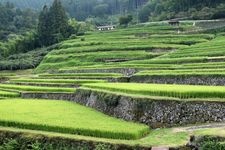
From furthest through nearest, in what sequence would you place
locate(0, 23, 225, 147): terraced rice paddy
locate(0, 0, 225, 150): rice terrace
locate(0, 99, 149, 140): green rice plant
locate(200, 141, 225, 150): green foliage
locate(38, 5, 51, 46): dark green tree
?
locate(38, 5, 51, 46): dark green tree, locate(0, 23, 225, 147): terraced rice paddy, locate(0, 99, 149, 140): green rice plant, locate(0, 0, 225, 150): rice terrace, locate(200, 141, 225, 150): green foliage

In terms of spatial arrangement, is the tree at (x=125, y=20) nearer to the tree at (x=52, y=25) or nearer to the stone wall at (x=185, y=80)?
the tree at (x=52, y=25)

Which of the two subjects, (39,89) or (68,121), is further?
(39,89)

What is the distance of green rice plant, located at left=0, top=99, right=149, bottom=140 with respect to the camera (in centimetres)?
A: 1977

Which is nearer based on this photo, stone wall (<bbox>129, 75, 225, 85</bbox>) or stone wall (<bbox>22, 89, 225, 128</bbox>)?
stone wall (<bbox>22, 89, 225, 128</bbox>)

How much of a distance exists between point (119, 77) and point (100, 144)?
16.5 m

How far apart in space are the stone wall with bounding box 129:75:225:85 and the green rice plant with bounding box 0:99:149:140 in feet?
16.8

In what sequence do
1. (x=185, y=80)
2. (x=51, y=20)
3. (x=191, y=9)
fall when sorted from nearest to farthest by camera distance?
(x=185, y=80) → (x=191, y=9) → (x=51, y=20)

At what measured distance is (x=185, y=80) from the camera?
94.3ft

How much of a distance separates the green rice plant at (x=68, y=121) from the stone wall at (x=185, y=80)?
512 centimetres

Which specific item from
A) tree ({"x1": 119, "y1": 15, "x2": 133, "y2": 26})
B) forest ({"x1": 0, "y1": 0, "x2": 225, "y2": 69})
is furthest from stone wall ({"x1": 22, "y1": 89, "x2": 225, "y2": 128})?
tree ({"x1": 119, "y1": 15, "x2": 133, "y2": 26})

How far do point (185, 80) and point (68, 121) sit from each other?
902 centimetres

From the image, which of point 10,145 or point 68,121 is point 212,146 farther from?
point 10,145

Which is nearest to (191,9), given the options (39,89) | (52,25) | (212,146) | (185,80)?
(52,25)

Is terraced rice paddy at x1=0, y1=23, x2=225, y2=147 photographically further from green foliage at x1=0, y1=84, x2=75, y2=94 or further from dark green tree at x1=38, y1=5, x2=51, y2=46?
dark green tree at x1=38, y1=5, x2=51, y2=46
